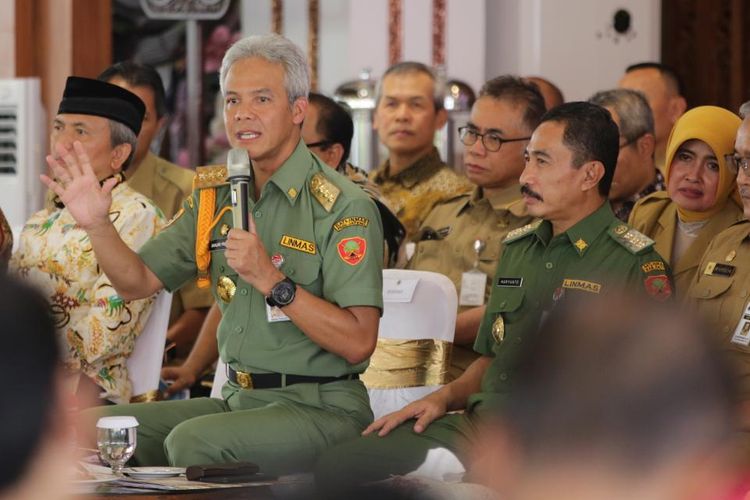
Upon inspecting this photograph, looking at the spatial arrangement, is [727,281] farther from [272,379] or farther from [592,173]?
[272,379]

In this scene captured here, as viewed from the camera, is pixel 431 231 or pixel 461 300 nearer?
pixel 461 300

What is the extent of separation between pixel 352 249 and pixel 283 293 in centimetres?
23

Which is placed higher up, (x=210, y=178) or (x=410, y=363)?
(x=210, y=178)

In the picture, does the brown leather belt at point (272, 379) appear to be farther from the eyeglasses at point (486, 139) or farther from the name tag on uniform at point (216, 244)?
the eyeglasses at point (486, 139)

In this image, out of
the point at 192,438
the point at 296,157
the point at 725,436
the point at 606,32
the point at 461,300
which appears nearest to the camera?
the point at 725,436

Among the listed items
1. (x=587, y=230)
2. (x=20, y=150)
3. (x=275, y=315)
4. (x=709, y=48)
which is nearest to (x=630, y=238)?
(x=587, y=230)

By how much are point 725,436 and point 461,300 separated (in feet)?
8.96

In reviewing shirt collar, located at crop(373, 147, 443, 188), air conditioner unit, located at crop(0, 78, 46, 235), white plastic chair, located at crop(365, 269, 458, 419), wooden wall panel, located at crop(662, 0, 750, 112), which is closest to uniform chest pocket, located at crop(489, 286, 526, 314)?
white plastic chair, located at crop(365, 269, 458, 419)

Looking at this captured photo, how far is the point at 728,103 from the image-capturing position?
255 inches

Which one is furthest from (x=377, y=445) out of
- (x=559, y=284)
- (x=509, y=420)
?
(x=509, y=420)

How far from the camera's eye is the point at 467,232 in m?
3.78

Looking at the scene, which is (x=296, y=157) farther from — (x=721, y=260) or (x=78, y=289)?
(x=721, y=260)

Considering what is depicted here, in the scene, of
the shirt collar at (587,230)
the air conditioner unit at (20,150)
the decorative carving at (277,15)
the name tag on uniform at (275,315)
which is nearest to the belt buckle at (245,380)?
the name tag on uniform at (275,315)

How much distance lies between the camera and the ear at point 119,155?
11.1ft
